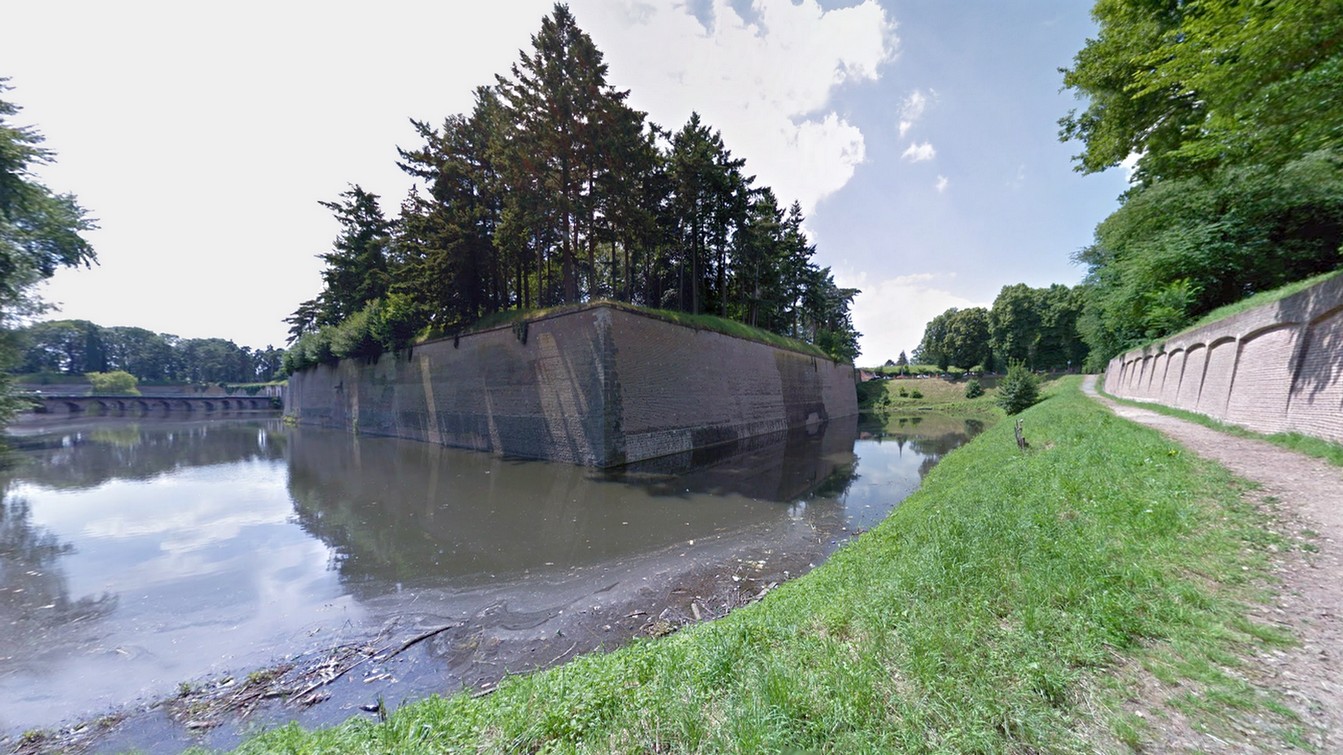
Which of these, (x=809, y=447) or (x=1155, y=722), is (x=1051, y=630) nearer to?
(x=1155, y=722)

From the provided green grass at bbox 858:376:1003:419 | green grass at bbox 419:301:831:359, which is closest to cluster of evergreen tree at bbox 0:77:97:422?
green grass at bbox 419:301:831:359

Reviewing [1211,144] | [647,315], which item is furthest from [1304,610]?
[647,315]

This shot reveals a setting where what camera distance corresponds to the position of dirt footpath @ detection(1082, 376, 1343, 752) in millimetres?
1746

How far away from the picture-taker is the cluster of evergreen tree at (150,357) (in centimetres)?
5962

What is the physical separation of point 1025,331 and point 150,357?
117459 mm

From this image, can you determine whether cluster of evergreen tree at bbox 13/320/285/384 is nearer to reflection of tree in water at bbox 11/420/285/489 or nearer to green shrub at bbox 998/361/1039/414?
reflection of tree in water at bbox 11/420/285/489

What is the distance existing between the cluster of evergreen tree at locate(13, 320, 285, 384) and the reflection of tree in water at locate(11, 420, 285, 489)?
31130 mm

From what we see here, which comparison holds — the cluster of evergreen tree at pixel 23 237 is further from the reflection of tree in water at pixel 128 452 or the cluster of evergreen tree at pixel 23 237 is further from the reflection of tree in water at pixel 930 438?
the reflection of tree in water at pixel 930 438

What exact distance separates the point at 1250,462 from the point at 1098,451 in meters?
1.44

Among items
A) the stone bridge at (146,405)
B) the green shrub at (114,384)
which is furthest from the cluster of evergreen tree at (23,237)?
the green shrub at (114,384)

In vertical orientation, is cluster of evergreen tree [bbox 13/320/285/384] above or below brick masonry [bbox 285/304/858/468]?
below

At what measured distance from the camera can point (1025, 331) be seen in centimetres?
4044

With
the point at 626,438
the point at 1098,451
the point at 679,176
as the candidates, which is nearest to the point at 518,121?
the point at 679,176

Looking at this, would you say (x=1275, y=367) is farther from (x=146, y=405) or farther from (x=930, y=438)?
(x=146, y=405)
